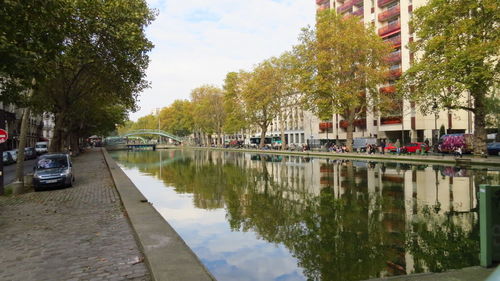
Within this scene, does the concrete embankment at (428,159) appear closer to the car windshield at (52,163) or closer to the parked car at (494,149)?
the parked car at (494,149)

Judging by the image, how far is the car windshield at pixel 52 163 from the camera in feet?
56.8

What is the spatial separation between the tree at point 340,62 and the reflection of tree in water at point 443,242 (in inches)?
1195

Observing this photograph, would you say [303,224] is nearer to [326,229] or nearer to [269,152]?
[326,229]

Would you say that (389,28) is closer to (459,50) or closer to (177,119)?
(459,50)

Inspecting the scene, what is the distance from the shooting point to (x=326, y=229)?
848 centimetres

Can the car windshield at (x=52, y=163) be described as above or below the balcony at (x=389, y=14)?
below


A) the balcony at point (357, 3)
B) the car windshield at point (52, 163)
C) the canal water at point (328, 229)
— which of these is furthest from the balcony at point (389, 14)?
the car windshield at point (52, 163)

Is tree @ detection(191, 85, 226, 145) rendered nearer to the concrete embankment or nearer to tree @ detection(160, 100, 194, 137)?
tree @ detection(160, 100, 194, 137)

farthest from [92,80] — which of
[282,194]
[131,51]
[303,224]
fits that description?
[303,224]

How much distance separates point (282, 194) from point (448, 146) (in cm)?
3038

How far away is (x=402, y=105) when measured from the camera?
48.6m

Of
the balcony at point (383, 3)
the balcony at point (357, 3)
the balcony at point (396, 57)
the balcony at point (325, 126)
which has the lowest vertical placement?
the balcony at point (325, 126)

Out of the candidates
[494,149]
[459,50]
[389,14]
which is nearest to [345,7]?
[389,14]

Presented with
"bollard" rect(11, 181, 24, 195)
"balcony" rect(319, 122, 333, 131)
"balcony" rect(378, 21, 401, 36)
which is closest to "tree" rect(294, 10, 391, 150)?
"balcony" rect(378, 21, 401, 36)
